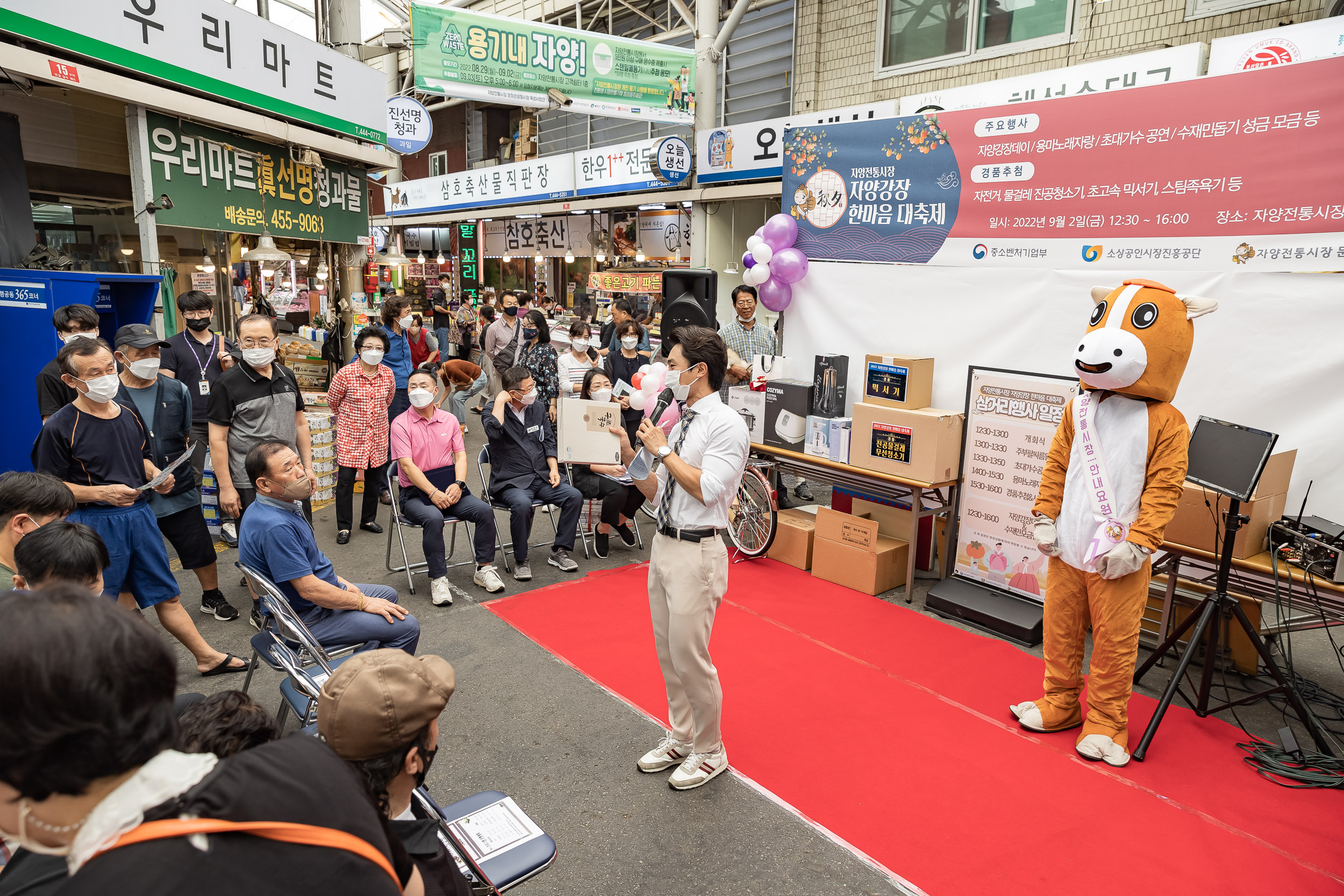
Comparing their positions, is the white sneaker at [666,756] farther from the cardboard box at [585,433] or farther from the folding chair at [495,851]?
the cardboard box at [585,433]

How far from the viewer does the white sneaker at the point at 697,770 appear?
3154 millimetres

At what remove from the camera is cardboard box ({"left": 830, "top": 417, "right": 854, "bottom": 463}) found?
5492mm

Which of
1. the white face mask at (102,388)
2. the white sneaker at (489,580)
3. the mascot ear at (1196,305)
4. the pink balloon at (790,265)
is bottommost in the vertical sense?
the white sneaker at (489,580)

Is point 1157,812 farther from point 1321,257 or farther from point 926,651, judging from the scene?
point 1321,257

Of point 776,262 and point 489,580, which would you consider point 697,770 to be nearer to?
point 489,580

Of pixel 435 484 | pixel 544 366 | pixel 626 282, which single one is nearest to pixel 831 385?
pixel 435 484

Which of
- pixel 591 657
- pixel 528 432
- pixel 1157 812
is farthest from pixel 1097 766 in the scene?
pixel 528 432

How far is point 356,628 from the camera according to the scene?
3307 millimetres

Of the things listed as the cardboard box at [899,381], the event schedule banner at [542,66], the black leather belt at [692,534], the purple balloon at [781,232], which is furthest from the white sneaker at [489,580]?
the event schedule banner at [542,66]

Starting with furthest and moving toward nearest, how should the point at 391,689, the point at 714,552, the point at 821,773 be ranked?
the point at 821,773, the point at 714,552, the point at 391,689

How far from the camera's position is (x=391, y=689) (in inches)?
57.6

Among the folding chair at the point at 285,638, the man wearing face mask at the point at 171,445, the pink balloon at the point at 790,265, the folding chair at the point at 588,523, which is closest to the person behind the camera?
the folding chair at the point at 285,638

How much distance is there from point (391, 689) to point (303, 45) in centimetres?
766

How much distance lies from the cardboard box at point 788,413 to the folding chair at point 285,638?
3545 millimetres
